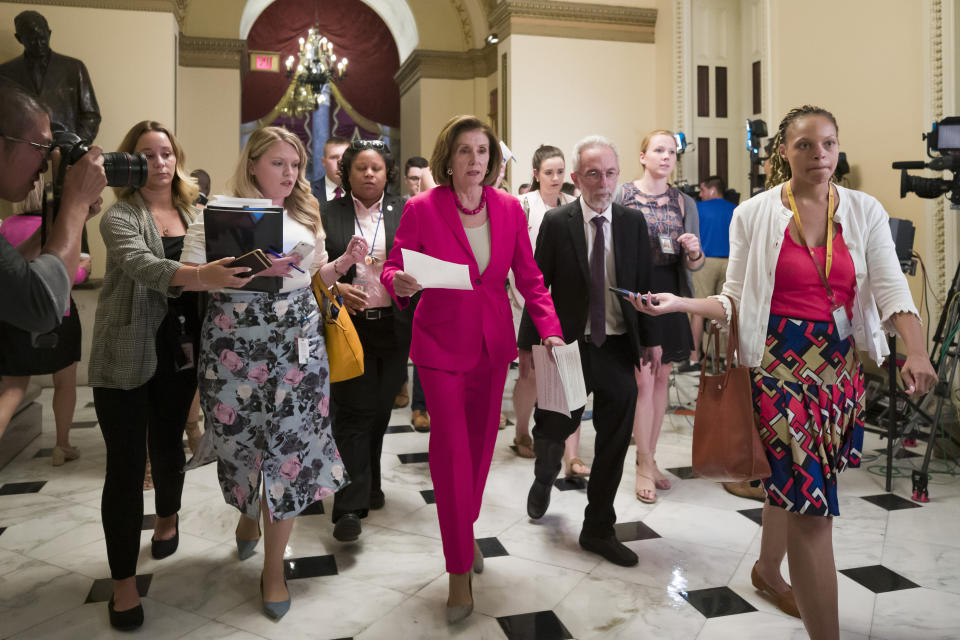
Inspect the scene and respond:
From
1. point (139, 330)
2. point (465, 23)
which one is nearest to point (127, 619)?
point (139, 330)

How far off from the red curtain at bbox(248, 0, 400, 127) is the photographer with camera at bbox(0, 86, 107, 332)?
13.5 m

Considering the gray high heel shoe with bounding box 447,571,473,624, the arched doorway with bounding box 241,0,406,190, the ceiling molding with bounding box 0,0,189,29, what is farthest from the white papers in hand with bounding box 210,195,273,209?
the arched doorway with bounding box 241,0,406,190

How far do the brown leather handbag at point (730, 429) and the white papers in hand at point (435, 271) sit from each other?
2.63 feet

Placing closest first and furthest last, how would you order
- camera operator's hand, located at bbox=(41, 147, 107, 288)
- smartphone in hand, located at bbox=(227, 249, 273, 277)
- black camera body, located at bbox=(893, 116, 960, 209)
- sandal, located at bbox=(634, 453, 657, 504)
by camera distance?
camera operator's hand, located at bbox=(41, 147, 107, 288) < smartphone in hand, located at bbox=(227, 249, 273, 277) < sandal, located at bbox=(634, 453, 657, 504) < black camera body, located at bbox=(893, 116, 960, 209)

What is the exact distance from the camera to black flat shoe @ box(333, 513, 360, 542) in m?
3.39

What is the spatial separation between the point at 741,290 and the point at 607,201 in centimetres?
92

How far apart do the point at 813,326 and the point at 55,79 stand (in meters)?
7.20

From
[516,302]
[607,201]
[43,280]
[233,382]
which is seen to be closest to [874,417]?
[516,302]

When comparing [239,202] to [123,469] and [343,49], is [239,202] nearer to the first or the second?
[123,469]

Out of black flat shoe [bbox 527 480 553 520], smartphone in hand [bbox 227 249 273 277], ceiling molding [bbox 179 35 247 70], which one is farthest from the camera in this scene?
ceiling molding [bbox 179 35 247 70]

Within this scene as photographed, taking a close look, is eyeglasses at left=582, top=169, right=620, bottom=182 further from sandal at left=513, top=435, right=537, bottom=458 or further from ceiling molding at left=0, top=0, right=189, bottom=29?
ceiling molding at left=0, top=0, right=189, bottom=29

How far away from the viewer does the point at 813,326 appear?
90.2 inches

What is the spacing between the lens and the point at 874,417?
18.2 ft

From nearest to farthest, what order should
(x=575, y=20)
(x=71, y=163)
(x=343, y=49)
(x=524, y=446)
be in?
(x=71, y=163) → (x=524, y=446) → (x=575, y=20) → (x=343, y=49)
